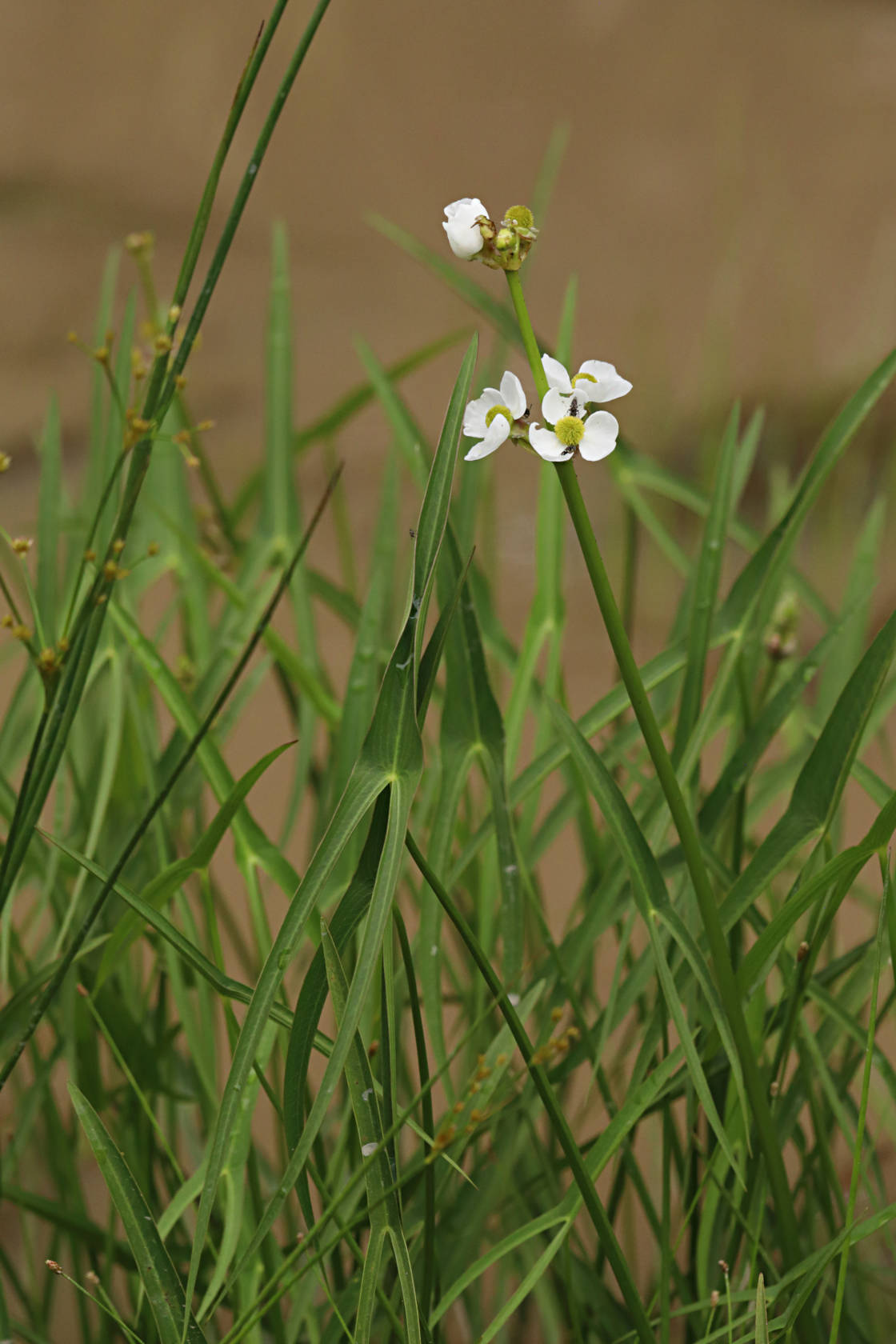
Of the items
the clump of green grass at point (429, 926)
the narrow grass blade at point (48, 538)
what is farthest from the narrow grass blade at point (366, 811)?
the narrow grass blade at point (48, 538)

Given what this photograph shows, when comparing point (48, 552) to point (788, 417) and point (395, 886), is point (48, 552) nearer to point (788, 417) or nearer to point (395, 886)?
point (395, 886)

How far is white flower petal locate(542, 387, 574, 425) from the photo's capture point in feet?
0.43

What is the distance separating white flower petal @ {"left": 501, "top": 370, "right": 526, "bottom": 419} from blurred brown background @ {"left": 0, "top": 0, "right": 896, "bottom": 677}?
1.97 feet

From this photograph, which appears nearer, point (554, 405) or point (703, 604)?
point (554, 405)

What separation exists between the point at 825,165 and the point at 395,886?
2.60 feet

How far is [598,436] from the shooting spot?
131 mm

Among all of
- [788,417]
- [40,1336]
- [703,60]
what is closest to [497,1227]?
[40,1336]

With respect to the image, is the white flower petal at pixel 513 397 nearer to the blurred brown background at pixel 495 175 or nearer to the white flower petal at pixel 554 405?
the white flower petal at pixel 554 405

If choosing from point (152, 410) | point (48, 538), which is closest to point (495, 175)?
point (48, 538)

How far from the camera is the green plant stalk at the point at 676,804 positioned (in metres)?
0.12

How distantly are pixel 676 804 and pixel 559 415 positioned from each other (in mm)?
54

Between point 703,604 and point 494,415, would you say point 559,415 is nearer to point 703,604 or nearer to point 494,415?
point 494,415

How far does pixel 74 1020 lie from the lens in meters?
0.26

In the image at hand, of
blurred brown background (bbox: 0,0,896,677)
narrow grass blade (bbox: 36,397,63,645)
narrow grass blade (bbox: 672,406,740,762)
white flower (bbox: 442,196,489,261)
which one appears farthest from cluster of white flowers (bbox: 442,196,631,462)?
blurred brown background (bbox: 0,0,896,677)
